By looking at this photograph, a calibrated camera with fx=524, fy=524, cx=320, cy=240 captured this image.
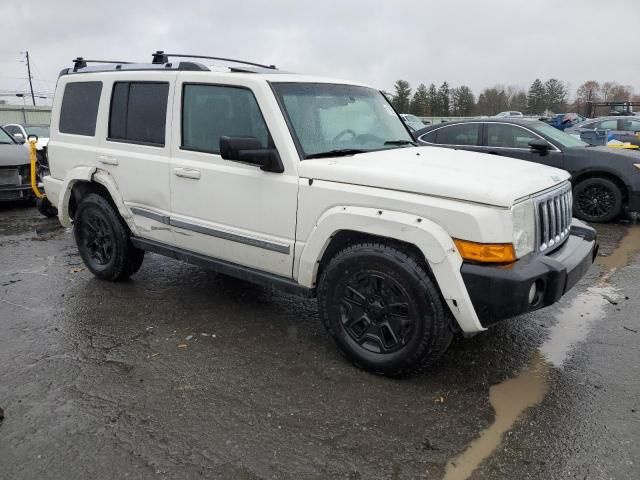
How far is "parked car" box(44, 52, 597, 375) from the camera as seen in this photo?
2.97 metres

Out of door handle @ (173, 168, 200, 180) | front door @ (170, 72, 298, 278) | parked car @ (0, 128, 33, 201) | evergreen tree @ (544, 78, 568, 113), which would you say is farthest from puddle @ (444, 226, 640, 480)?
evergreen tree @ (544, 78, 568, 113)

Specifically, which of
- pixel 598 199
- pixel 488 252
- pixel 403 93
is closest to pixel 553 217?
pixel 488 252

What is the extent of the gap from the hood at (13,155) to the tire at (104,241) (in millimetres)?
4943

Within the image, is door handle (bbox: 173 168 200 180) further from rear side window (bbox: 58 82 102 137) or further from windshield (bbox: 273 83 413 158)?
rear side window (bbox: 58 82 102 137)

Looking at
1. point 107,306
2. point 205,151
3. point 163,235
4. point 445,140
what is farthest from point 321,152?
point 445,140

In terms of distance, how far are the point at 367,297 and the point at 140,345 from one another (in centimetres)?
177

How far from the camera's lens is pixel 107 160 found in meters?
4.71

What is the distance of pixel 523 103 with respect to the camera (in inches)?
2744

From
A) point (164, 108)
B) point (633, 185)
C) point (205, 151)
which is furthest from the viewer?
point (633, 185)

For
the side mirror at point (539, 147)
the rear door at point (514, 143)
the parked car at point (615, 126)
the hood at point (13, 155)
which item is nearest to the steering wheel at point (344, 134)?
the side mirror at point (539, 147)

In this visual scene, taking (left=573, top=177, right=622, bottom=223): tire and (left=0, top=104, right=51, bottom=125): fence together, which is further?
(left=0, top=104, right=51, bottom=125): fence

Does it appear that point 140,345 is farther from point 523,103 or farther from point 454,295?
point 523,103

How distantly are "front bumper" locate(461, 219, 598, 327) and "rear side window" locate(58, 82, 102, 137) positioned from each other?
3780 mm

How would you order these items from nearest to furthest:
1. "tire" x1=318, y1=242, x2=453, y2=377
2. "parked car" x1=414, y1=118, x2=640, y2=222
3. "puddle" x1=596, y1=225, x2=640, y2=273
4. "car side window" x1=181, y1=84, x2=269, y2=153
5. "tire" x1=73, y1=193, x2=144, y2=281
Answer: "tire" x1=318, y1=242, x2=453, y2=377
"car side window" x1=181, y1=84, x2=269, y2=153
"tire" x1=73, y1=193, x2=144, y2=281
"puddle" x1=596, y1=225, x2=640, y2=273
"parked car" x1=414, y1=118, x2=640, y2=222
